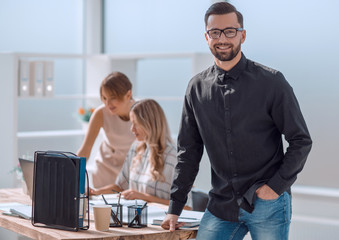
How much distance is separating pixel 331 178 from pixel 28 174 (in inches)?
91.0

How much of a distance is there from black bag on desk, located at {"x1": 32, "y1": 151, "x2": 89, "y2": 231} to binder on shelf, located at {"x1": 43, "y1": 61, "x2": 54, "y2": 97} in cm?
269

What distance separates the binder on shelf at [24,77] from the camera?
16.3ft

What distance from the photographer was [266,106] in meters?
2.28

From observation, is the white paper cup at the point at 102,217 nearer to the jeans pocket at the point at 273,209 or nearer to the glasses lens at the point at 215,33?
the jeans pocket at the point at 273,209

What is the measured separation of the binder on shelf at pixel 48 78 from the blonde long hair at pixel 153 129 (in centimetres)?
208

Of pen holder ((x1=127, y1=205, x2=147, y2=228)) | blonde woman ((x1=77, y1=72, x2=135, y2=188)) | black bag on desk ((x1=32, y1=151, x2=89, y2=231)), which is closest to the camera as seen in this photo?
black bag on desk ((x1=32, y1=151, x2=89, y2=231))

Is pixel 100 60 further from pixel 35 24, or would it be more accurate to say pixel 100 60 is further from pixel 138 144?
pixel 138 144

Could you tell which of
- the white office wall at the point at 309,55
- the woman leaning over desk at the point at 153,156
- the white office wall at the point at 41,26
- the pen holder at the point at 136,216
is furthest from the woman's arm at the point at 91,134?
the white office wall at the point at 41,26

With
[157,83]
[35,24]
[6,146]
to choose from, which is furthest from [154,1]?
[6,146]

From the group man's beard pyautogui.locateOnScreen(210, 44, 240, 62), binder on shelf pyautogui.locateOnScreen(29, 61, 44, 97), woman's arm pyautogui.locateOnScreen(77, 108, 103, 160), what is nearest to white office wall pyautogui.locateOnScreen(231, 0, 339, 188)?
woman's arm pyautogui.locateOnScreen(77, 108, 103, 160)

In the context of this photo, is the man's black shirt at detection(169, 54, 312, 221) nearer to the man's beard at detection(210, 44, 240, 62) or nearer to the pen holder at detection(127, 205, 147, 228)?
the man's beard at detection(210, 44, 240, 62)

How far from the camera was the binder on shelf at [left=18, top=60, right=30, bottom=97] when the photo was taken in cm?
498

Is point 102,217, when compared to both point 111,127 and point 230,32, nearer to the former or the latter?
point 230,32

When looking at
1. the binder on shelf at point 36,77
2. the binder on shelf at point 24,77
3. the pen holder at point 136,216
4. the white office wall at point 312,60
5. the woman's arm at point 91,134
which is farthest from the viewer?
the binder on shelf at point 36,77
